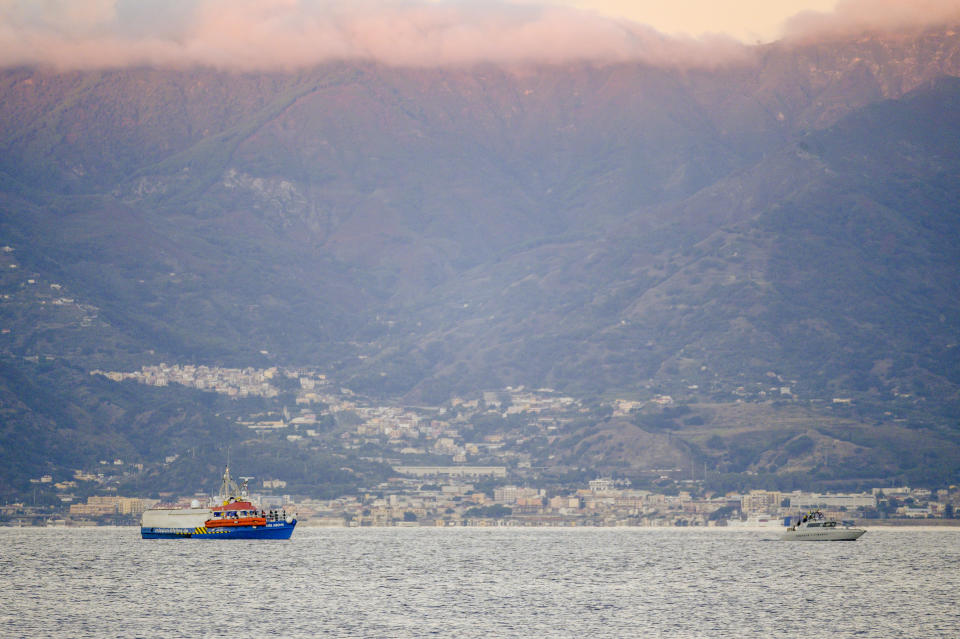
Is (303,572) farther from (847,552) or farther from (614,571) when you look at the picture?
(847,552)

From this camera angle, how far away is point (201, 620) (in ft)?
396

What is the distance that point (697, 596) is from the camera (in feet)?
456

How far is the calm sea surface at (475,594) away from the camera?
11681cm

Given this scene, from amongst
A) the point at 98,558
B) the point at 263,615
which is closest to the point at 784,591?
the point at 263,615

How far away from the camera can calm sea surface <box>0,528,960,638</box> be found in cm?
11681

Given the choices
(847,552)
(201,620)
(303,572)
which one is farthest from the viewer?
(847,552)

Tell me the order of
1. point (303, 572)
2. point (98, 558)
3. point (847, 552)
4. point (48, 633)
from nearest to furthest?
1. point (48, 633)
2. point (303, 572)
3. point (98, 558)
4. point (847, 552)

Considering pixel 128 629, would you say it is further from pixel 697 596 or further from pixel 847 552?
pixel 847 552

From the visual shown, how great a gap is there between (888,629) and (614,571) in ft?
171

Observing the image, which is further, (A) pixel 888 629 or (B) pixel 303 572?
(B) pixel 303 572

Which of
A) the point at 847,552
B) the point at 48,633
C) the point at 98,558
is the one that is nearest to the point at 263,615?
the point at 48,633

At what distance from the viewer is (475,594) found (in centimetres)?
14062

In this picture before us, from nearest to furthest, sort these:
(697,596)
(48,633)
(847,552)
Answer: (48,633) → (697,596) → (847,552)

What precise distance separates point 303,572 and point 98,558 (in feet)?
101
